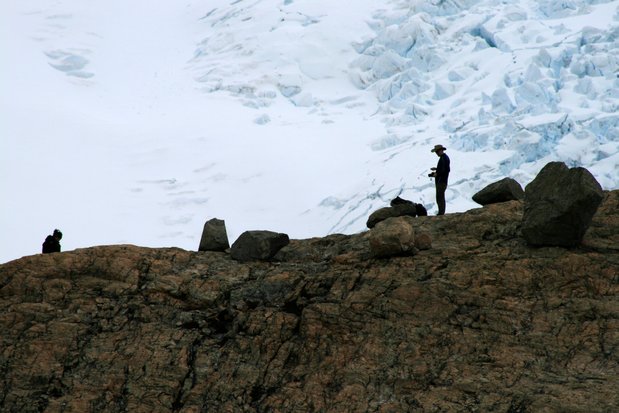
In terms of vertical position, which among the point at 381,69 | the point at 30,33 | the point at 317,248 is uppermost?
the point at 30,33

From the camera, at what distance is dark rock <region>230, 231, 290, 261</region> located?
340 inches

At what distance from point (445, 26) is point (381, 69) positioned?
393cm

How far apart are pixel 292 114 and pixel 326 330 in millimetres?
28178

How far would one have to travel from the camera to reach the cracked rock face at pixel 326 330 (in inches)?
251

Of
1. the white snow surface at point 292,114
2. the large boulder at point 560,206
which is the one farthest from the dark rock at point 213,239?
the white snow surface at point 292,114

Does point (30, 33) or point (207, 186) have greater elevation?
point (30, 33)

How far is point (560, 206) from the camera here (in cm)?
741

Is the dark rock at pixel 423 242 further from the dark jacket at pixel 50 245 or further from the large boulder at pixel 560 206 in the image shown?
the dark jacket at pixel 50 245

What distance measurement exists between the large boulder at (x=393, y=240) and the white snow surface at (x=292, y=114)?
57.2 ft

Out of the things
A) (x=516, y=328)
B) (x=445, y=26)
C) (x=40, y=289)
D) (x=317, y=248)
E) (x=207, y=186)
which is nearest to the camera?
(x=516, y=328)

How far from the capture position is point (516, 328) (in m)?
6.71

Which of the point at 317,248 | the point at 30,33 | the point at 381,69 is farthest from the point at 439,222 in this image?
the point at 30,33

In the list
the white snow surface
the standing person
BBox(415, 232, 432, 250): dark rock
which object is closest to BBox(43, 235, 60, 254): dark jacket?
the standing person

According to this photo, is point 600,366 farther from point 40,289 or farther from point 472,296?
point 40,289
